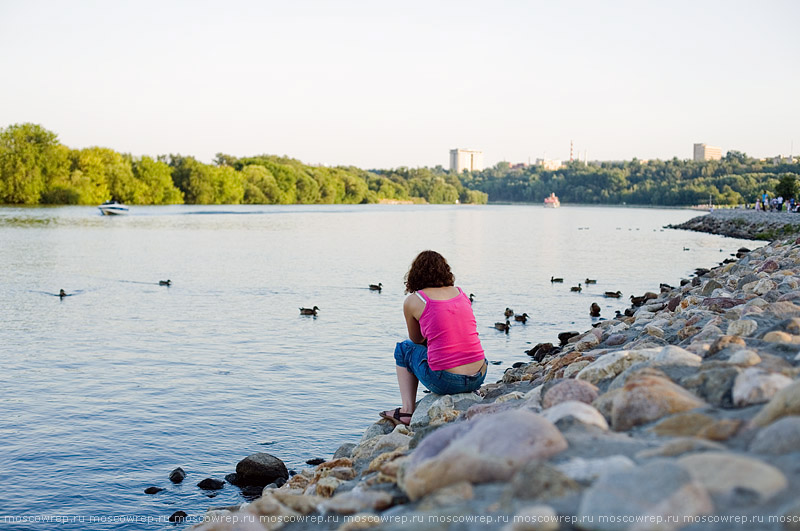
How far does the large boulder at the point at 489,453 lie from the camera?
318 cm

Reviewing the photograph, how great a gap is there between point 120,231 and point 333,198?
289 feet

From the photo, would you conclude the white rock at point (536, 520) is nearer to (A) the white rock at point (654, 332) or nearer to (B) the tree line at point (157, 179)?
(A) the white rock at point (654, 332)

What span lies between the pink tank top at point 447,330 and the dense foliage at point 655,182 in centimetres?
10744

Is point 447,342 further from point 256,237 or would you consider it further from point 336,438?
point 256,237

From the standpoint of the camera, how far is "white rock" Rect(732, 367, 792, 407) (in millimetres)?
3494

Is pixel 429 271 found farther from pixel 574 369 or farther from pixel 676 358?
pixel 676 358

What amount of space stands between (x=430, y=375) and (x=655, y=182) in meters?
154

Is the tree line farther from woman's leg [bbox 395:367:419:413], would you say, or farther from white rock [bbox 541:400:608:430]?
white rock [bbox 541:400:608:430]

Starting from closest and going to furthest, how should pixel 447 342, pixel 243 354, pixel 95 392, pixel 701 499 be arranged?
pixel 701 499, pixel 447 342, pixel 95 392, pixel 243 354

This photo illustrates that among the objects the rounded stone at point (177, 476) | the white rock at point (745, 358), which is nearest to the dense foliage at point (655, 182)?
the rounded stone at point (177, 476)

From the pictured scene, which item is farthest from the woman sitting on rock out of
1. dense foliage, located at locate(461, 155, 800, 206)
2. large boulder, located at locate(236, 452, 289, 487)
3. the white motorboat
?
dense foliage, located at locate(461, 155, 800, 206)

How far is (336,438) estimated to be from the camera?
26.1 ft

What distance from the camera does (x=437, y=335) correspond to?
648 cm

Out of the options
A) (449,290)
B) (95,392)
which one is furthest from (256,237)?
(449,290)
